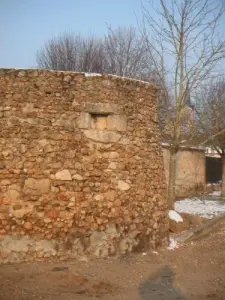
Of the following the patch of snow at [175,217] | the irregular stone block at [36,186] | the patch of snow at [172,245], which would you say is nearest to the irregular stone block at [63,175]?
the irregular stone block at [36,186]

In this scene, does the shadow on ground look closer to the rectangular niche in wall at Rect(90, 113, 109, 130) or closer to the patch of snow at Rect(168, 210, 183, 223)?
the rectangular niche in wall at Rect(90, 113, 109, 130)

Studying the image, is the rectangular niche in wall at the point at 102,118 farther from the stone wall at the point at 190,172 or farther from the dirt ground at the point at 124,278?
the stone wall at the point at 190,172

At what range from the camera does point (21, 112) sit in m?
5.89

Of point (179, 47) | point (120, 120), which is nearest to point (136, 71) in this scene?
point (179, 47)

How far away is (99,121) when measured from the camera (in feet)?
20.6

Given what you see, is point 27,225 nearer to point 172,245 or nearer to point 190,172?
point 172,245

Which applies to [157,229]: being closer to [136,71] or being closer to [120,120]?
[120,120]

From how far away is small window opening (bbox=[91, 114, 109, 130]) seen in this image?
6227 mm

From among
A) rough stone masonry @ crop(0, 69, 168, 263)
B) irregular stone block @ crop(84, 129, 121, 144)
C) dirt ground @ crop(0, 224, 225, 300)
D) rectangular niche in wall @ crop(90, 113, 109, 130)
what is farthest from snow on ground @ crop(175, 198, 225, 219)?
rectangular niche in wall @ crop(90, 113, 109, 130)

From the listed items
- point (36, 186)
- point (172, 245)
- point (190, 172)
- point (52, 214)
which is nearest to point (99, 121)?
point (36, 186)

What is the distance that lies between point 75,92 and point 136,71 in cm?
1300

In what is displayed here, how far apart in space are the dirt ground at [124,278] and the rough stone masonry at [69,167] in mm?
291

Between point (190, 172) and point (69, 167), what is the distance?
37.2 feet

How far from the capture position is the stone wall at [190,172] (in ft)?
52.1
